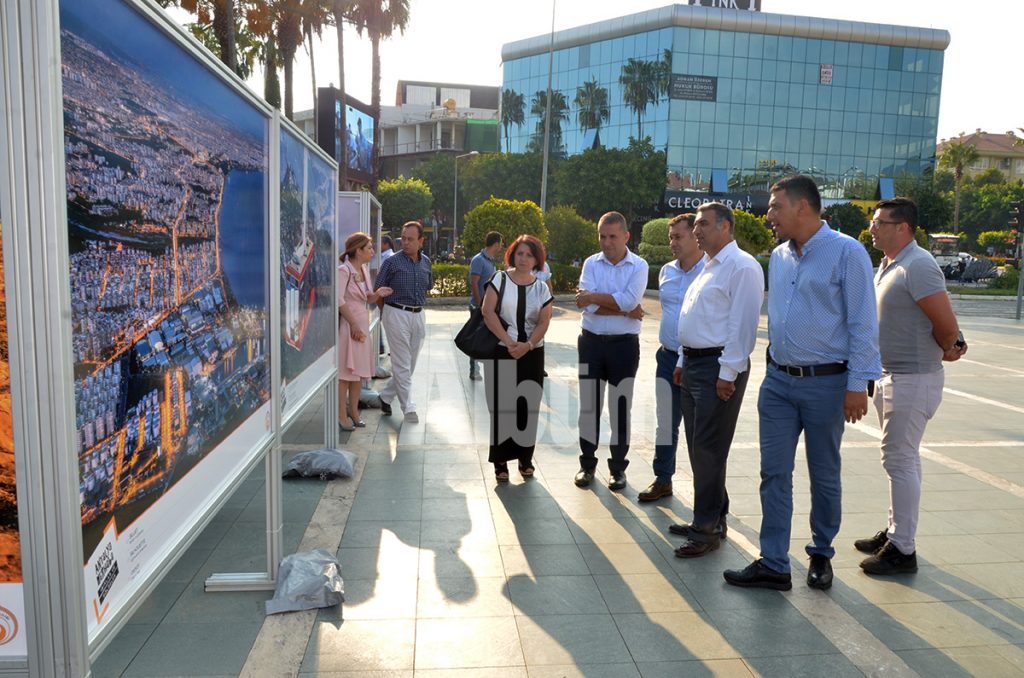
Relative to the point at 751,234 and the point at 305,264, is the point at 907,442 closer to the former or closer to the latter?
the point at 305,264

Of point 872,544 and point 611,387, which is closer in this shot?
point 872,544

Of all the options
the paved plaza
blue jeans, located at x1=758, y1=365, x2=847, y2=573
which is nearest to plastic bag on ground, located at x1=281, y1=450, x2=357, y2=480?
the paved plaza

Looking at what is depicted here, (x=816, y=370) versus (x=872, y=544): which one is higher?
(x=816, y=370)

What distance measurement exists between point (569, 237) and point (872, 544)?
22819 mm

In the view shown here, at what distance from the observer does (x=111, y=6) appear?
6.28ft

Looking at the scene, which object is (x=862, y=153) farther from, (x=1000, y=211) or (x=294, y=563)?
(x=294, y=563)

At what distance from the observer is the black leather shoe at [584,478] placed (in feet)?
18.5

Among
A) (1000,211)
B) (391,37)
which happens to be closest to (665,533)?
(391,37)

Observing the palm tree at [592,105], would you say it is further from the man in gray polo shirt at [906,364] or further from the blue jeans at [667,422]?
the man in gray polo shirt at [906,364]

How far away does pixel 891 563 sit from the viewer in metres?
4.23

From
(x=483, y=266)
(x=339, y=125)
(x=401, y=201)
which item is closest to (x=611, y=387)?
(x=483, y=266)

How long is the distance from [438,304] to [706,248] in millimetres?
18308

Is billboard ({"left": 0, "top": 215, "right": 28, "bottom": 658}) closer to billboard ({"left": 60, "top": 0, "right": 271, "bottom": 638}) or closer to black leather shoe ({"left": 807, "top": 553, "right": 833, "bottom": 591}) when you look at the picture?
billboard ({"left": 60, "top": 0, "right": 271, "bottom": 638})

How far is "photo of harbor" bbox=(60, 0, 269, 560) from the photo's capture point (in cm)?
182
